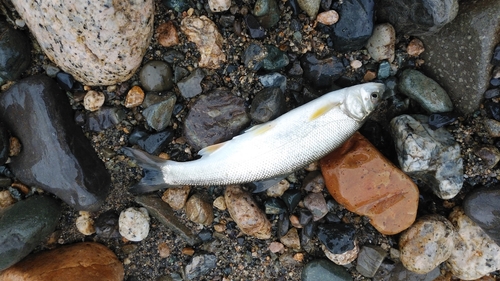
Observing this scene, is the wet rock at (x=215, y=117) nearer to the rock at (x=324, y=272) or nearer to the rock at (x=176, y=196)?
the rock at (x=176, y=196)

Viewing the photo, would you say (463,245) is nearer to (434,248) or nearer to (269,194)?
(434,248)

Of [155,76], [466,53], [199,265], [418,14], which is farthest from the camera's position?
[199,265]

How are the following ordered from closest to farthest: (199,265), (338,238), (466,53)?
(466,53) → (338,238) → (199,265)

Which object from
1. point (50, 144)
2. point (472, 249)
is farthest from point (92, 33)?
point (472, 249)

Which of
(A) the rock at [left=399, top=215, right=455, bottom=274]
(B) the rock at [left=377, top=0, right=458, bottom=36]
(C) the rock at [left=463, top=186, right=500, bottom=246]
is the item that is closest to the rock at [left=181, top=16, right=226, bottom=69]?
(B) the rock at [left=377, top=0, right=458, bottom=36]

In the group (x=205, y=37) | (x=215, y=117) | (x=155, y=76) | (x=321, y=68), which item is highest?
(x=205, y=37)

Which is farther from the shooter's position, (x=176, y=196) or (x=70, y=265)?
(x=176, y=196)

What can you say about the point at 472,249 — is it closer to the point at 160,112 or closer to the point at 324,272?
the point at 324,272

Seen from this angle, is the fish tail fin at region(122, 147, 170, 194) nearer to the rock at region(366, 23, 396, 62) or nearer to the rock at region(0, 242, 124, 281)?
the rock at region(0, 242, 124, 281)
